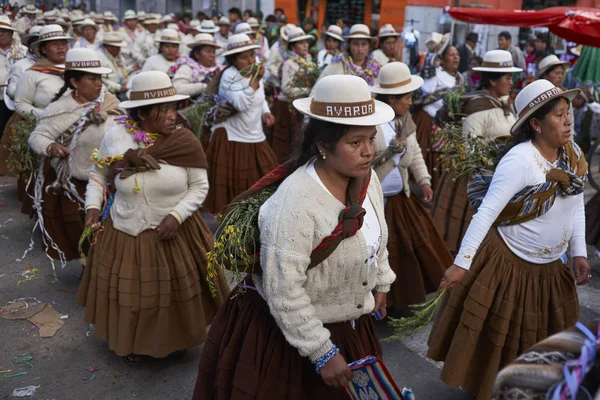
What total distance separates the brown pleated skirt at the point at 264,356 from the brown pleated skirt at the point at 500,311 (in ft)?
3.06

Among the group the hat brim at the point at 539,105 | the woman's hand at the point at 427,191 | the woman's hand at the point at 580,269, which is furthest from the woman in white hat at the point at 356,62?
the woman's hand at the point at 580,269

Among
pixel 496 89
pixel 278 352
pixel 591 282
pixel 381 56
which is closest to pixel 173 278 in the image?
pixel 278 352

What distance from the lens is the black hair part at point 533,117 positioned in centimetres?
371

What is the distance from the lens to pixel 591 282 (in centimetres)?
643

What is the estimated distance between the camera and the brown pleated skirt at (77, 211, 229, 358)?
4461 mm

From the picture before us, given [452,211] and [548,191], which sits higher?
[548,191]

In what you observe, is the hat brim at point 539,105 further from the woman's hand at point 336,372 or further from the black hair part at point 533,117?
the woman's hand at point 336,372

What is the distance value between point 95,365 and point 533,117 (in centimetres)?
360

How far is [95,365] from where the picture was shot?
482 cm

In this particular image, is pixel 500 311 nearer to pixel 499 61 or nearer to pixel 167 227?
pixel 167 227

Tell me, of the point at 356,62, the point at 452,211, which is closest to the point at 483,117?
the point at 452,211

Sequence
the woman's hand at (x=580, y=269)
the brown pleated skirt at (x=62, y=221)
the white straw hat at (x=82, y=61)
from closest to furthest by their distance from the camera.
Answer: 1. the woman's hand at (x=580, y=269)
2. the white straw hat at (x=82, y=61)
3. the brown pleated skirt at (x=62, y=221)

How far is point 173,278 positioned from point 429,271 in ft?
7.16

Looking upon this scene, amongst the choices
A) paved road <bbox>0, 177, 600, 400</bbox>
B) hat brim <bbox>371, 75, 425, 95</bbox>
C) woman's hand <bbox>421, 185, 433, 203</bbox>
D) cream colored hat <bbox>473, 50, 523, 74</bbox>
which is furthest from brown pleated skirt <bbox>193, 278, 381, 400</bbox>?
cream colored hat <bbox>473, 50, 523, 74</bbox>
